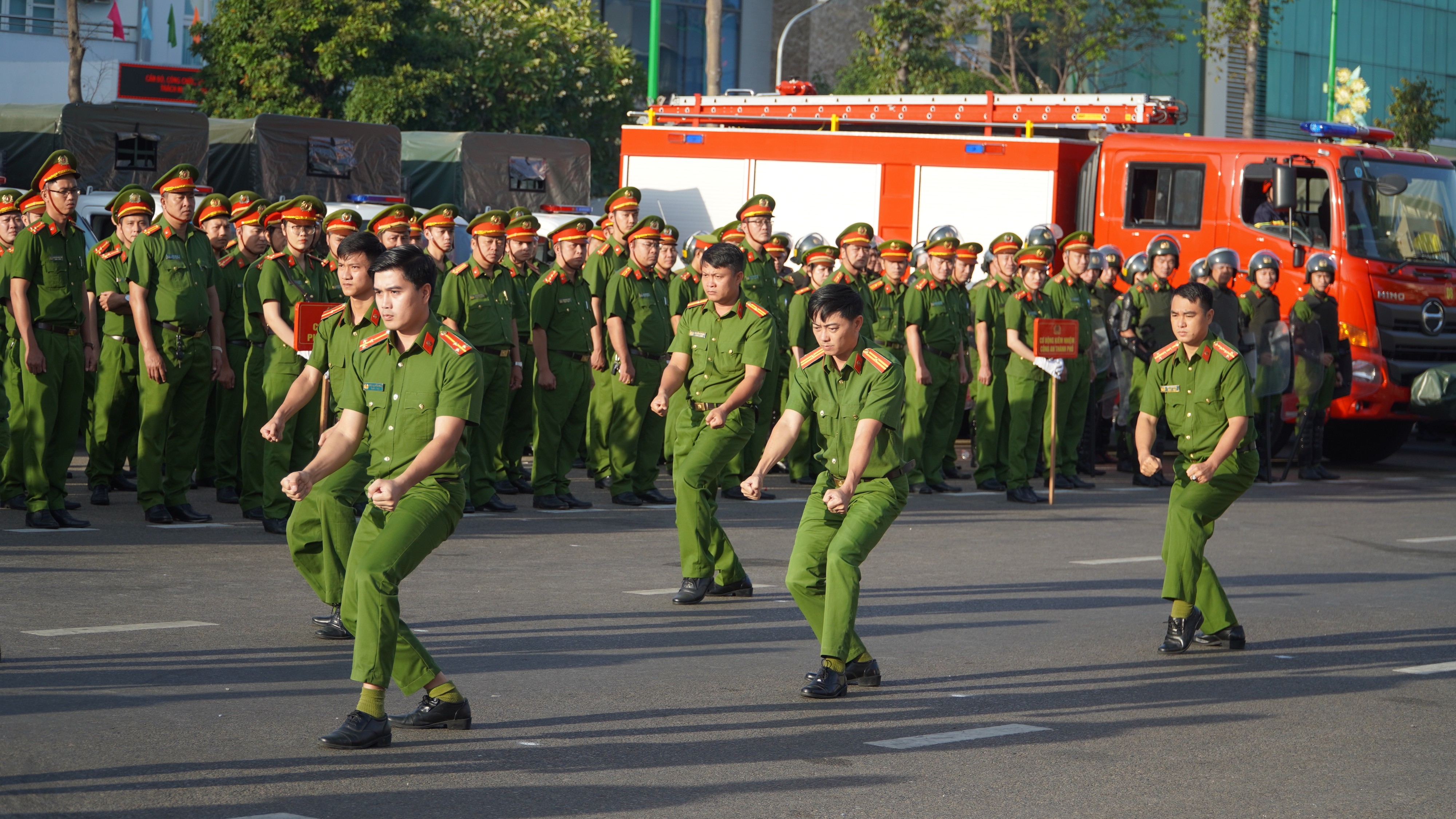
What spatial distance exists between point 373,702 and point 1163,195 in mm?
13464

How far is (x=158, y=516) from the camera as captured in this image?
11.2 meters

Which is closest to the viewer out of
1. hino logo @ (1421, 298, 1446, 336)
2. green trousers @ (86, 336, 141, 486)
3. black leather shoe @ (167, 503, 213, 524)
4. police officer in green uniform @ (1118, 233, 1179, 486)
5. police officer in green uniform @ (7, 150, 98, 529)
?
police officer in green uniform @ (7, 150, 98, 529)

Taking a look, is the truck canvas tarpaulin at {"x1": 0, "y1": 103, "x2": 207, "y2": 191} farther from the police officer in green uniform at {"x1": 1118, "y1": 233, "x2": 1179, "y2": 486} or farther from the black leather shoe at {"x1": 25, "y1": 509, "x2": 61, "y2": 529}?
the police officer in green uniform at {"x1": 1118, "y1": 233, "x2": 1179, "y2": 486}

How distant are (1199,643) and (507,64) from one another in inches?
923

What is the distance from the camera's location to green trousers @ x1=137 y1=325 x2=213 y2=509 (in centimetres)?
1120

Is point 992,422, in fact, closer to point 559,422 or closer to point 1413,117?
point 559,422

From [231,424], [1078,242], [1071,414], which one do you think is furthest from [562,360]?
[1078,242]

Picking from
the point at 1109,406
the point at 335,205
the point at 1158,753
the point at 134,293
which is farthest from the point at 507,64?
the point at 1158,753

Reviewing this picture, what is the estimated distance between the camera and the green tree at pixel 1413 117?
118ft

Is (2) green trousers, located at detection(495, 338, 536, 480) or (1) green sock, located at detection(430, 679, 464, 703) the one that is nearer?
(1) green sock, located at detection(430, 679, 464, 703)

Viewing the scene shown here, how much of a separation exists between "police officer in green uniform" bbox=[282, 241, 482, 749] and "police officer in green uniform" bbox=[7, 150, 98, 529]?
16.5 ft

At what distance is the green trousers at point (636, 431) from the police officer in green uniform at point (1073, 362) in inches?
134

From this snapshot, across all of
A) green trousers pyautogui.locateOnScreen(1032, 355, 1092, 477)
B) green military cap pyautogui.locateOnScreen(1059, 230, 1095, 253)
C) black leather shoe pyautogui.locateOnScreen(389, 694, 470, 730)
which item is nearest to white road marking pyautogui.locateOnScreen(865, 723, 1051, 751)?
black leather shoe pyautogui.locateOnScreen(389, 694, 470, 730)

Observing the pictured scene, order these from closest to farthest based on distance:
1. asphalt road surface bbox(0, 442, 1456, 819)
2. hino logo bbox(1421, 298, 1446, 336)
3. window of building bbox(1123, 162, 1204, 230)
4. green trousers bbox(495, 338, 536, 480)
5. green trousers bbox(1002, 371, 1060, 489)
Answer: asphalt road surface bbox(0, 442, 1456, 819)
green trousers bbox(495, 338, 536, 480)
green trousers bbox(1002, 371, 1060, 489)
hino logo bbox(1421, 298, 1446, 336)
window of building bbox(1123, 162, 1204, 230)
